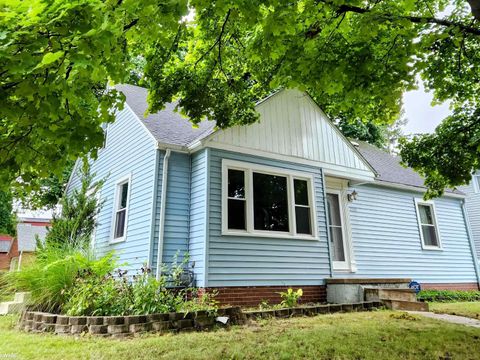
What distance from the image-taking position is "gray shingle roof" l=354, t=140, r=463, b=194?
1154 cm

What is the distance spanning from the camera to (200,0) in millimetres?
3328

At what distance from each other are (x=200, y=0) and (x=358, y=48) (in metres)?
3.18

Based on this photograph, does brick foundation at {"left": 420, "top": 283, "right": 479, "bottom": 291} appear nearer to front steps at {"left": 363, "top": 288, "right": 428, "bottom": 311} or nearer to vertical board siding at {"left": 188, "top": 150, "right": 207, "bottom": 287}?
front steps at {"left": 363, "top": 288, "right": 428, "bottom": 311}

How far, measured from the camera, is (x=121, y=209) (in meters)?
9.17

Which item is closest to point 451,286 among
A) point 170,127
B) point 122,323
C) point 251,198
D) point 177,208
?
point 251,198

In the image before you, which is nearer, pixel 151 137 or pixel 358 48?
pixel 358 48

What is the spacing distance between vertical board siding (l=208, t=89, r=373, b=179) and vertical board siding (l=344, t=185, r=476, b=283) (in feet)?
5.09

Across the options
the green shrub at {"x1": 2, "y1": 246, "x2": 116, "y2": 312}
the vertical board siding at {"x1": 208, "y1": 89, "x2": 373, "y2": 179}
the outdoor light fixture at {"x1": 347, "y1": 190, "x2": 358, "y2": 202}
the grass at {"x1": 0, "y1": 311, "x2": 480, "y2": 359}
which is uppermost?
the vertical board siding at {"x1": 208, "y1": 89, "x2": 373, "y2": 179}

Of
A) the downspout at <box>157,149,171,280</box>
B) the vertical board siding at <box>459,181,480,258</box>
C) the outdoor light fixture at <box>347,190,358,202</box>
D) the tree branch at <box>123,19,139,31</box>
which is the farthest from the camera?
the vertical board siding at <box>459,181,480,258</box>

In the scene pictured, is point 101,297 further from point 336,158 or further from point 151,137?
point 336,158

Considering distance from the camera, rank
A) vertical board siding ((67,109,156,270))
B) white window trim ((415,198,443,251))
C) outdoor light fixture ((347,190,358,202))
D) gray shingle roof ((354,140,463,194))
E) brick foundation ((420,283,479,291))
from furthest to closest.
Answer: gray shingle roof ((354,140,463,194))
white window trim ((415,198,443,251))
brick foundation ((420,283,479,291))
outdoor light fixture ((347,190,358,202))
vertical board siding ((67,109,156,270))

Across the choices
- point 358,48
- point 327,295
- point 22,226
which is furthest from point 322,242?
point 22,226

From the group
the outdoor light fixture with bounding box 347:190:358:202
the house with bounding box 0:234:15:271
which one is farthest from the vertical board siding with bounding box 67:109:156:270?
the house with bounding box 0:234:15:271

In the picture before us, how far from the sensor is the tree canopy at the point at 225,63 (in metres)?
2.33
